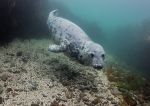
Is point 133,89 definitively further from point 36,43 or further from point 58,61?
point 36,43

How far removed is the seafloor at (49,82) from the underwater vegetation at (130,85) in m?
0.05

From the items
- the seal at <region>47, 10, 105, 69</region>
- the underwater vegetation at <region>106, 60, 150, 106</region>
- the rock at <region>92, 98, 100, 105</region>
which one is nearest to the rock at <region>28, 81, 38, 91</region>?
the seal at <region>47, 10, 105, 69</region>

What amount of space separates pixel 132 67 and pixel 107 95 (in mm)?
5204

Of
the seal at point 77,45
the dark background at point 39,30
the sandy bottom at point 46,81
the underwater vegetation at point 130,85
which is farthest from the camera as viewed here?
the dark background at point 39,30

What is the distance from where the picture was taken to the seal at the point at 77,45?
8633 millimetres

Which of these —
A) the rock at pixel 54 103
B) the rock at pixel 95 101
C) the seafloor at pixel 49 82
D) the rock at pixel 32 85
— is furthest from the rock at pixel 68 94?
the rock at pixel 32 85

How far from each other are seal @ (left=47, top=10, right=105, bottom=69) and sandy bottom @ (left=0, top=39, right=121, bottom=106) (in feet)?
2.26

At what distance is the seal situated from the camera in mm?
8633

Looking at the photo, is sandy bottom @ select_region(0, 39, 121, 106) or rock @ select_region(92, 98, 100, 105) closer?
sandy bottom @ select_region(0, 39, 121, 106)

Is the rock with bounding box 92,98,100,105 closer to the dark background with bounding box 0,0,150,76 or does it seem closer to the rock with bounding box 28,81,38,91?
the rock with bounding box 28,81,38,91

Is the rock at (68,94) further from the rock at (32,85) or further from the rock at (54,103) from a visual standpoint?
the rock at (32,85)

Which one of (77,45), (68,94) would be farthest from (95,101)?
(77,45)

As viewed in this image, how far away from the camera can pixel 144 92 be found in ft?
34.0

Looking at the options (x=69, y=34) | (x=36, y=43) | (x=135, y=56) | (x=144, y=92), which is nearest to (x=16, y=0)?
(x=36, y=43)
